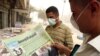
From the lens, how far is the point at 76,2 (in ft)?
3.65

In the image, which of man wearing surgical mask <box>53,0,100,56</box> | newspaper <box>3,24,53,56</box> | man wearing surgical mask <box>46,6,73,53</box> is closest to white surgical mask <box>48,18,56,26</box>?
man wearing surgical mask <box>46,6,73,53</box>

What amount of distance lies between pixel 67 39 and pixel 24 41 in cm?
125

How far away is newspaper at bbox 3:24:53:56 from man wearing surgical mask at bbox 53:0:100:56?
0.48 m

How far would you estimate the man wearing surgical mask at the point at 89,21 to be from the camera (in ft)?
3.42

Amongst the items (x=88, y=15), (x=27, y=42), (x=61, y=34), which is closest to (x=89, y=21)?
(x=88, y=15)

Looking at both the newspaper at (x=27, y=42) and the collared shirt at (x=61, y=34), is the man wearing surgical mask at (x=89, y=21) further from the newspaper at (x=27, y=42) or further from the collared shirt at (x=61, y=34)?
the collared shirt at (x=61, y=34)

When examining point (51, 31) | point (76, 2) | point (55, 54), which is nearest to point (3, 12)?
point (51, 31)

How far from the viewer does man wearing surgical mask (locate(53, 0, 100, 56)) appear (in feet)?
3.42

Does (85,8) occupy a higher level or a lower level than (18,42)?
higher

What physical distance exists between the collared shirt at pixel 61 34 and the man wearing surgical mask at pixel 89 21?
1611 mm

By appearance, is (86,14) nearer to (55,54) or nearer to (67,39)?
(55,54)

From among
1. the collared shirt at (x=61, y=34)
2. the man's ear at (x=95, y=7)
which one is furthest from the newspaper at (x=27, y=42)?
the collared shirt at (x=61, y=34)

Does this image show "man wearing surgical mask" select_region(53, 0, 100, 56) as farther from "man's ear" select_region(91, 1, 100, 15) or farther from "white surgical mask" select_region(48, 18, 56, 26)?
"white surgical mask" select_region(48, 18, 56, 26)

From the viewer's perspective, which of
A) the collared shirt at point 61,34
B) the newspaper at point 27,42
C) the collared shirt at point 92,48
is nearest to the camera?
the collared shirt at point 92,48
